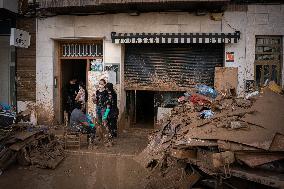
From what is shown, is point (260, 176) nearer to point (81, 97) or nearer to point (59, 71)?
point (81, 97)

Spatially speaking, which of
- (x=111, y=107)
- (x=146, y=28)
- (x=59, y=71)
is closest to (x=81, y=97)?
(x=59, y=71)

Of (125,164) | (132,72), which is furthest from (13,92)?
(125,164)

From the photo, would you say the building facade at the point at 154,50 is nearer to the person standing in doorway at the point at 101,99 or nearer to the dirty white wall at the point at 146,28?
the dirty white wall at the point at 146,28

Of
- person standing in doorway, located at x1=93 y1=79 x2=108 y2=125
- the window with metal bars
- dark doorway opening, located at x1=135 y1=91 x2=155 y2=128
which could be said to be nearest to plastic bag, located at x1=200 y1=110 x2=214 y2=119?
person standing in doorway, located at x1=93 y1=79 x2=108 y2=125

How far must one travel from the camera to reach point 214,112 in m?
6.10

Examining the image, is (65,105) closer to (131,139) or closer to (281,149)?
(131,139)

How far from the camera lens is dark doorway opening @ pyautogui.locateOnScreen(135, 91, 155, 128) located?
1251 cm

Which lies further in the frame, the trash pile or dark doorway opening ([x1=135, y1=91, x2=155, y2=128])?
dark doorway opening ([x1=135, y1=91, x2=155, y2=128])

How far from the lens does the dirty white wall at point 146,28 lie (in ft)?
33.8

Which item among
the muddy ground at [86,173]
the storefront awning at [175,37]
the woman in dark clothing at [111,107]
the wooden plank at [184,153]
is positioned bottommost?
the muddy ground at [86,173]

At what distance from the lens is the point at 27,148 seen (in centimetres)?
752

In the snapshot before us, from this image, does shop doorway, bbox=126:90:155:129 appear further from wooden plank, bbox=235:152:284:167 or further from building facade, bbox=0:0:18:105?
wooden plank, bbox=235:152:284:167

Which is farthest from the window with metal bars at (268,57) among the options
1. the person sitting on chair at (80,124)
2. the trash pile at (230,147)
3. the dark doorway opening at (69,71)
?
the dark doorway opening at (69,71)

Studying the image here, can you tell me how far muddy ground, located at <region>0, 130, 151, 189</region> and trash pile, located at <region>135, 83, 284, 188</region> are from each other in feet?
3.29
